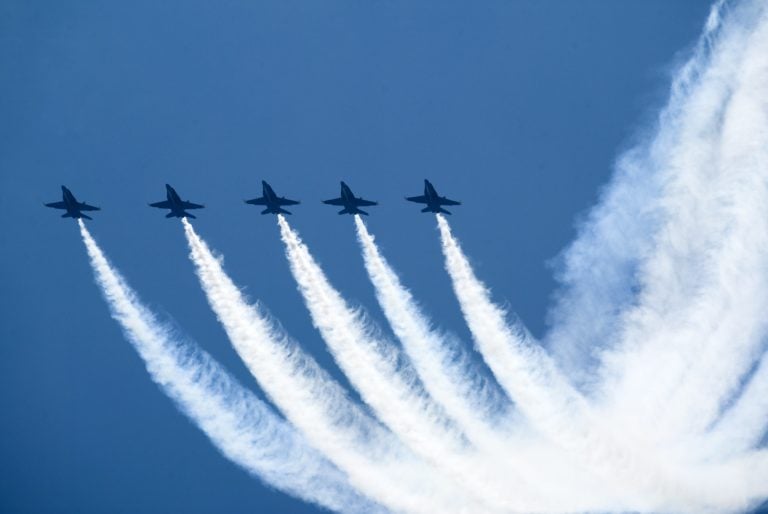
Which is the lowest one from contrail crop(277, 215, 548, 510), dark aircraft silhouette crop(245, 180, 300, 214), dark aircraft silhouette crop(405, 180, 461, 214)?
contrail crop(277, 215, 548, 510)

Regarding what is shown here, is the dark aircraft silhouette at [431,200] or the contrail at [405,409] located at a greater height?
the dark aircraft silhouette at [431,200]

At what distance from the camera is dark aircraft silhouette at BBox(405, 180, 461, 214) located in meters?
64.3

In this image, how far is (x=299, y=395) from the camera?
62.3m

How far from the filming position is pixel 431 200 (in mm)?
64562

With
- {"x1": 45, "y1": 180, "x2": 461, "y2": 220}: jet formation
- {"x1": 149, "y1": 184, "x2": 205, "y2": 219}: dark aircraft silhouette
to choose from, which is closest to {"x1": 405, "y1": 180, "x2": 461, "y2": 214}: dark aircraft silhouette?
{"x1": 45, "y1": 180, "x2": 461, "y2": 220}: jet formation

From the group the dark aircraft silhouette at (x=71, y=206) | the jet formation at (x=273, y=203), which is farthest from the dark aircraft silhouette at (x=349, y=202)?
the dark aircraft silhouette at (x=71, y=206)

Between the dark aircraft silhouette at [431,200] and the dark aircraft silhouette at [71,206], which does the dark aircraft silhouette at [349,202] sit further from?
the dark aircraft silhouette at [71,206]

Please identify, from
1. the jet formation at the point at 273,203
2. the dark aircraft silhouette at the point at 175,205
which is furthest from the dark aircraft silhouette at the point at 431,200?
the dark aircraft silhouette at the point at 175,205

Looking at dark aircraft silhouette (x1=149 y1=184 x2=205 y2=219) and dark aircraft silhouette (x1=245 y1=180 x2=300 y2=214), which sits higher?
dark aircraft silhouette (x1=245 y1=180 x2=300 y2=214)

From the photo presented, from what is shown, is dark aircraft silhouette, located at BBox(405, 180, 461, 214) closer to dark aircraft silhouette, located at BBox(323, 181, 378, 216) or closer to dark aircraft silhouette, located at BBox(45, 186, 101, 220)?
dark aircraft silhouette, located at BBox(323, 181, 378, 216)

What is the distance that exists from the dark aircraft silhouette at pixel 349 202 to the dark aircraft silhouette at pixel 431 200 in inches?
109

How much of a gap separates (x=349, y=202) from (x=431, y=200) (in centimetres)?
487

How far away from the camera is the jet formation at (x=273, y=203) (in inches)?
2542

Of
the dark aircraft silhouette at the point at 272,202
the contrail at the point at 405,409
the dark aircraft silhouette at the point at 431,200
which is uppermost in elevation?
the dark aircraft silhouette at the point at 431,200
